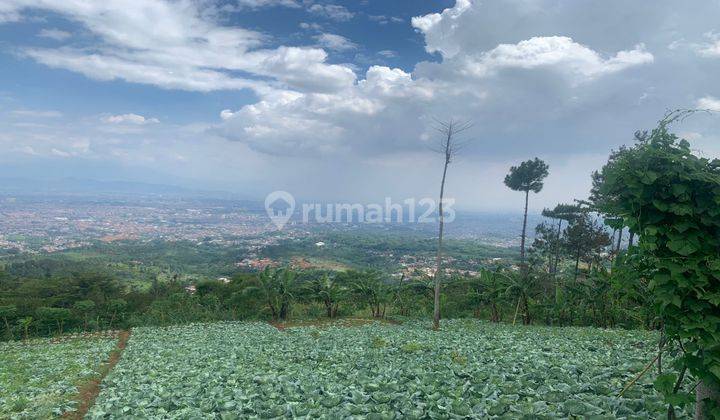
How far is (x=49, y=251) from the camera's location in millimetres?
102625

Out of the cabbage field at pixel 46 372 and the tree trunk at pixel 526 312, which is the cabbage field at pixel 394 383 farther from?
the tree trunk at pixel 526 312

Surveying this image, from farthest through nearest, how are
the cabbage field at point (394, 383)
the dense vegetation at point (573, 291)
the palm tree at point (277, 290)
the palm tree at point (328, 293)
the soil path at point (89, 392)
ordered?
the palm tree at point (328, 293) → the palm tree at point (277, 290) → the soil path at point (89, 392) → the cabbage field at point (394, 383) → the dense vegetation at point (573, 291)

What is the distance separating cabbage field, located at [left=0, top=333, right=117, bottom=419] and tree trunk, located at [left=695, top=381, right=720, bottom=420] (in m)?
12.1

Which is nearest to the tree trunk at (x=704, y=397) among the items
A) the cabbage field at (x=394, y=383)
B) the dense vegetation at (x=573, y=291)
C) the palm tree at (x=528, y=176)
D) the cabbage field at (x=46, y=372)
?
the dense vegetation at (x=573, y=291)

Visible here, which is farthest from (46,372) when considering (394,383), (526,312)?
(526,312)

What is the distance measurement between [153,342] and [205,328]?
17.6 feet

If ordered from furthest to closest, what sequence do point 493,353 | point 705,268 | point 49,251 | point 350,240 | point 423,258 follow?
point 350,240
point 49,251
point 423,258
point 493,353
point 705,268

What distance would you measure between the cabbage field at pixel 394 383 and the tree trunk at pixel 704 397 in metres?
0.70

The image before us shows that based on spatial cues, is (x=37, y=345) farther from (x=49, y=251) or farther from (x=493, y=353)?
(x=49, y=251)

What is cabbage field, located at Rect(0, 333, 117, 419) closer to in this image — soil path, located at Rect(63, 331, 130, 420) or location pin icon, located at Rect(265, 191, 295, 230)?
soil path, located at Rect(63, 331, 130, 420)

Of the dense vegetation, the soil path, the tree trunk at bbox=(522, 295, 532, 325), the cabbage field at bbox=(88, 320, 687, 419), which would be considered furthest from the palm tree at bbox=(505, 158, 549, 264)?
the soil path

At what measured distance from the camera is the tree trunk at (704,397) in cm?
499

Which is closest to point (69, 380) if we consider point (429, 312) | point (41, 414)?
point (41, 414)

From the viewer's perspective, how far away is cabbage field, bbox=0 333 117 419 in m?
9.95
